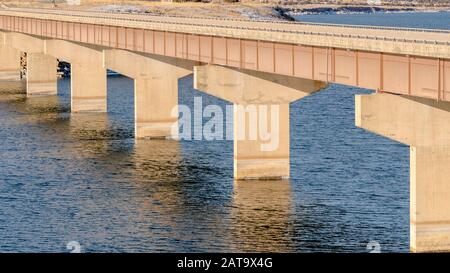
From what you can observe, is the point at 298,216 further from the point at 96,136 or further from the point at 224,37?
the point at 96,136

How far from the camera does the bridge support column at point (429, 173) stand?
56062 millimetres

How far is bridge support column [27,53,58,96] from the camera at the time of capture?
14700 centimetres

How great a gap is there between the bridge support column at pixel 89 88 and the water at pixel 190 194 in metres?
12.3

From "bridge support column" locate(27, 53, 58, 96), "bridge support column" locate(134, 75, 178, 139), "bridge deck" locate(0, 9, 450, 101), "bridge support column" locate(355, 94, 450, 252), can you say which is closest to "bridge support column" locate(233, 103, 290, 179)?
"bridge deck" locate(0, 9, 450, 101)

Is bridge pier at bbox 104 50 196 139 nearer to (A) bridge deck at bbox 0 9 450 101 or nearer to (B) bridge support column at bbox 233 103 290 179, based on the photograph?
(A) bridge deck at bbox 0 9 450 101

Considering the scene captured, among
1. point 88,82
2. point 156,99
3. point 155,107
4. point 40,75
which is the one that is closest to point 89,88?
point 88,82

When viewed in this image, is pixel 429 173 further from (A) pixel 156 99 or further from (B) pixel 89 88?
(B) pixel 89 88

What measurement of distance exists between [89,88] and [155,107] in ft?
75.7

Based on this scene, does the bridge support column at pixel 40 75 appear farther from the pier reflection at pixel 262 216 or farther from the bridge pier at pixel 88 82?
the pier reflection at pixel 262 216

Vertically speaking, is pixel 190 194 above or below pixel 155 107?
below

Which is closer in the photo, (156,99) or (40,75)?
(156,99)

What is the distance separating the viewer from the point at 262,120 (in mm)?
78438

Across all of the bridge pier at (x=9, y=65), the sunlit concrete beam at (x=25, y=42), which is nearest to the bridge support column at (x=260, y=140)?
the sunlit concrete beam at (x=25, y=42)

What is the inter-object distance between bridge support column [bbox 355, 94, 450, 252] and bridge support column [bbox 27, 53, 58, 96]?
3709 inches
